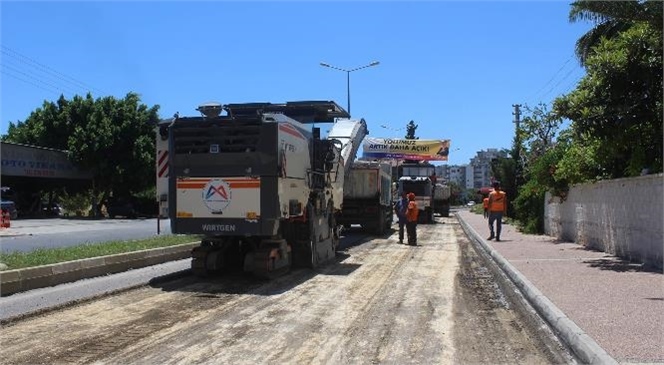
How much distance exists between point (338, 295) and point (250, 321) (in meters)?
2.43

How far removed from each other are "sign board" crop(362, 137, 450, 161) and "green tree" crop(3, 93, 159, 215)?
50.3 feet

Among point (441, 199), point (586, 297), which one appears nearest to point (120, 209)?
point (441, 199)

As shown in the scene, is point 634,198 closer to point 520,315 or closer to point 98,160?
point 520,315

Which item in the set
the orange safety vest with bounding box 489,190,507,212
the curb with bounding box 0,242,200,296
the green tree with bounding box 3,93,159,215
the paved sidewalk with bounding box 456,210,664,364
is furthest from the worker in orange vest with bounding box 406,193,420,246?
the green tree with bounding box 3,93,159,215

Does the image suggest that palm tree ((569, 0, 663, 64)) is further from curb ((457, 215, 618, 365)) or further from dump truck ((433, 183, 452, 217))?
dump truck ((433, 183, 452, 217))

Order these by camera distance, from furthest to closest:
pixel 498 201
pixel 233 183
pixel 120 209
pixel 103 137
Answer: pixel 120 209, pixel 103 137, pixel 498 201, pixel 233 183

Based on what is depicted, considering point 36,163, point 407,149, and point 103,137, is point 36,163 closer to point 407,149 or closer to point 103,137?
point 103,137

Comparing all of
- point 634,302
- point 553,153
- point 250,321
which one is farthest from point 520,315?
point 553,153

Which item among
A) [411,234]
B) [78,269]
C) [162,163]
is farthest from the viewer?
[411,234]

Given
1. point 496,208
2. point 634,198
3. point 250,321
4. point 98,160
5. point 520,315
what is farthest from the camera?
point 98,160

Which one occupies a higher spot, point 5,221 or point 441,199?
point 441,199

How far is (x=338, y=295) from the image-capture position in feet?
34.1

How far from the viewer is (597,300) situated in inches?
352

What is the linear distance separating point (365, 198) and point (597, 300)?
53.9 feet
